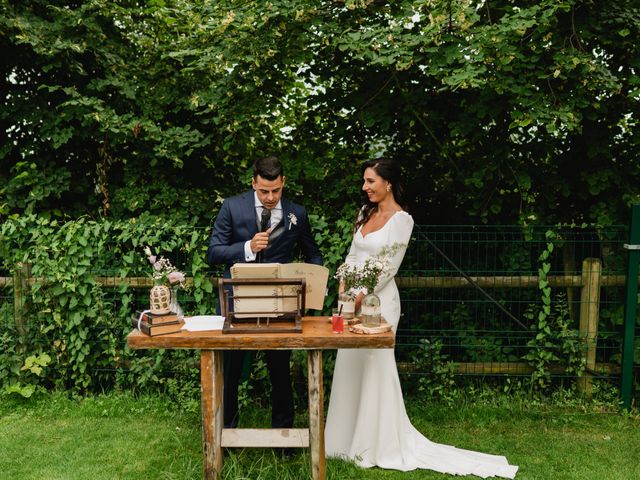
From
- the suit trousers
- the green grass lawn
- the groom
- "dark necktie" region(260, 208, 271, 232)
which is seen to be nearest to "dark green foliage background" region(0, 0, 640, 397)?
the green grass lawn

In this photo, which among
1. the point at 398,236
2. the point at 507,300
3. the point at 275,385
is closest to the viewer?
the point at 398,236

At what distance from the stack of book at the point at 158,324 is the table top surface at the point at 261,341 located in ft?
0.16

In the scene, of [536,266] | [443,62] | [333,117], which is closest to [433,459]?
[536,266]

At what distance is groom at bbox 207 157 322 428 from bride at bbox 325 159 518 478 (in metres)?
0.39

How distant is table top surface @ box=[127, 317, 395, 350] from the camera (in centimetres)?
348

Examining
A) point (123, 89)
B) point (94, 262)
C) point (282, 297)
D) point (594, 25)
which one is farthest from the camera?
point (123, 89)

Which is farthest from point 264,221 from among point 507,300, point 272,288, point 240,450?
point 507,300

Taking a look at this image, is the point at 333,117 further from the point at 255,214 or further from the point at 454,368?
the point at 454,368

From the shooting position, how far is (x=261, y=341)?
11.4 ft

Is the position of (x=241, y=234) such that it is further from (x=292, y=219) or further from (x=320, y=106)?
(x=320, y=106)

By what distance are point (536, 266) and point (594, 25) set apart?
6.86 feet

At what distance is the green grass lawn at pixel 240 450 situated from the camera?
13.7ft

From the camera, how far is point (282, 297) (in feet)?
11.7

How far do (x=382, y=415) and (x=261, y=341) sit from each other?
1335mm
